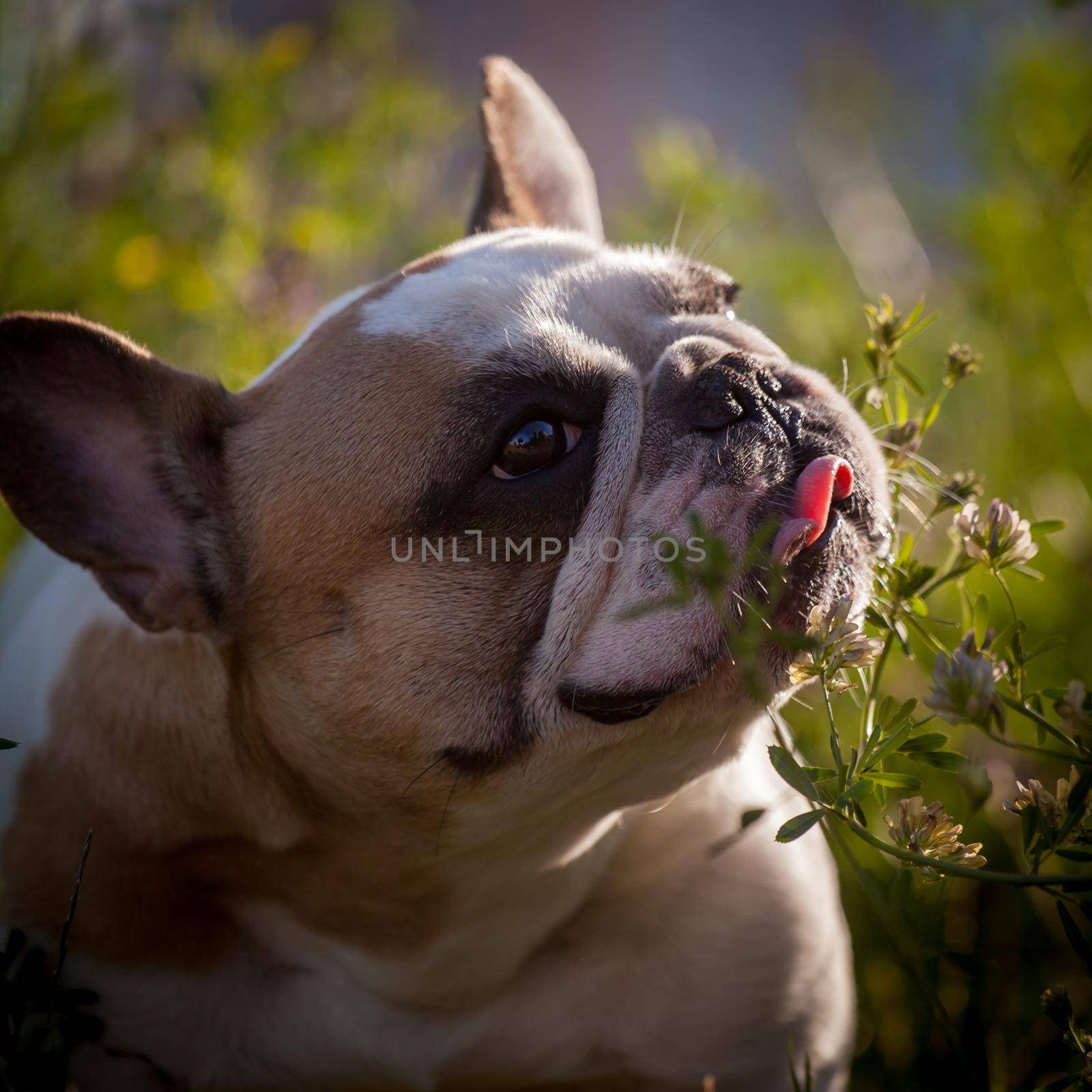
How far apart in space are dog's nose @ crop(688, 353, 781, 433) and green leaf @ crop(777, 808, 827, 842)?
643 millimetres

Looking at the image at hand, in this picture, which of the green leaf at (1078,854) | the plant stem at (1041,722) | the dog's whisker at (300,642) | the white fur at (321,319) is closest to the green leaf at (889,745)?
the plant stem at (1041,722)

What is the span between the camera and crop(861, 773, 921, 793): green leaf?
5.07 ft

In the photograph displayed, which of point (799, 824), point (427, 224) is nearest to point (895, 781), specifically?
point (799, 824)

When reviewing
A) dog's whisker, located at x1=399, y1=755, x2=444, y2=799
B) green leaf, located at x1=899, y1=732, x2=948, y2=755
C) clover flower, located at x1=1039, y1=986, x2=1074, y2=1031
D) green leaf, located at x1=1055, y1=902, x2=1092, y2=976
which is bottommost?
clover flower, located at x1=1039, y1=986, x2=1074, y2=1031

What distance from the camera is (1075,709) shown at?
142 centimetres

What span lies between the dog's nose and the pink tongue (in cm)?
15

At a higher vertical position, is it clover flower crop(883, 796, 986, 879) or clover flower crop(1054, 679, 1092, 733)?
clover flower crop(1054, 679, 1092, 733)

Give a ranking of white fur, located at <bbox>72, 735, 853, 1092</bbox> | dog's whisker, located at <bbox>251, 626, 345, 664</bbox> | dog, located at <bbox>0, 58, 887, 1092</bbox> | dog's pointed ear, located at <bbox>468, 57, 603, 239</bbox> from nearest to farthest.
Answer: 1. dog, located at <bbox>0, 58, 887, 1092</bbox>
2. dog's whisker, located at <bbox>251, 626, 345, 664</bbox>
3. white fur, located at <bbox>72, 735, 853, 1092</bbox>
4. dog's pointed ear, located at <bbox>468, 57, 603, 239</bbox>

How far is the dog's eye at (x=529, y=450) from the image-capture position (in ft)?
6.09

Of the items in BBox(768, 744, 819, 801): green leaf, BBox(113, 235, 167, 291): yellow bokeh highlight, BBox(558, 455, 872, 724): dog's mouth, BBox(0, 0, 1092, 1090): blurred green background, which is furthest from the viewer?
BBox(113, 235, 167, 291): yellow bokeh highlight

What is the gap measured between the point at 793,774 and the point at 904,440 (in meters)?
0.76

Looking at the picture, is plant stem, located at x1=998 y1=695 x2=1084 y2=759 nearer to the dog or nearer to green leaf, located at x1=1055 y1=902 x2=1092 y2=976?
green leaf, located at x1=1055 y1=902 x2=1092 y2=976

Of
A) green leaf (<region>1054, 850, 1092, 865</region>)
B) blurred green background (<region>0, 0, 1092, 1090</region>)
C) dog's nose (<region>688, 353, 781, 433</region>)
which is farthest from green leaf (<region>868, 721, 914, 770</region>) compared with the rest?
blurred green background (<region>0, 0, 1092, 1090</region>)

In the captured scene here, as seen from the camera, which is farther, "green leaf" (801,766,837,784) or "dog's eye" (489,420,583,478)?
"dog's eye" (489,420,583,478)
